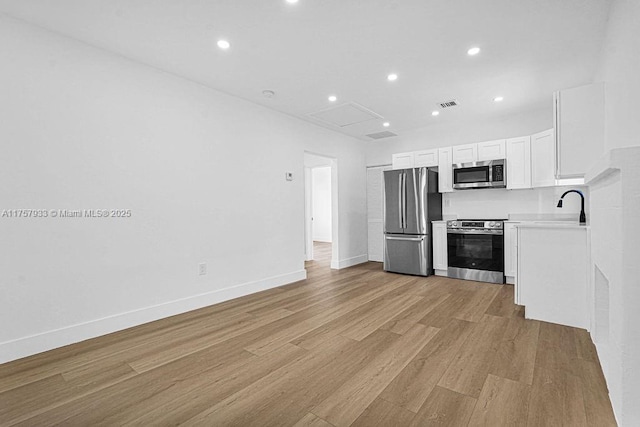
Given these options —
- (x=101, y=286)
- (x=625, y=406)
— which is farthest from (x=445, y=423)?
(x=101, y=286)

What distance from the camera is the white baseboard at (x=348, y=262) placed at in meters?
5.68

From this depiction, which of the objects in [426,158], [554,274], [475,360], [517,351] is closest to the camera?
[475,360]

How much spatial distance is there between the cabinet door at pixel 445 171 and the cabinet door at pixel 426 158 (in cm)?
8

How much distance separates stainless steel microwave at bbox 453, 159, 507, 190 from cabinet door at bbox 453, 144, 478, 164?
119mm

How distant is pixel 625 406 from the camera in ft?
4.29

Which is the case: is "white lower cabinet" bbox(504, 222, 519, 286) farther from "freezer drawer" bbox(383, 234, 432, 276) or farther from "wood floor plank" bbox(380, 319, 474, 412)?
"wood floor plank" bbox(380, 319, 474, 412)

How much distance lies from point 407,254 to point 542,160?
2.33 m

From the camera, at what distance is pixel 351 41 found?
2.68 meters

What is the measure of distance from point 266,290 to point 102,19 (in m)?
3.31

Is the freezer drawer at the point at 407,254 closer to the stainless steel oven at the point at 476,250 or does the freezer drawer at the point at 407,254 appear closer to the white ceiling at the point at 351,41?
the stainless steel oven at the point at 476,250

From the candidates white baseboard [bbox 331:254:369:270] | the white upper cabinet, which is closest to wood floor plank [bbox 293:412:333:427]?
the white upper cabinet

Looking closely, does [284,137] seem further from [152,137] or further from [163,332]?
[163,332]

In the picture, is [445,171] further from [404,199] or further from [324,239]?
[324,239]

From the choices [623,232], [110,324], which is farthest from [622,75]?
[110,324]
